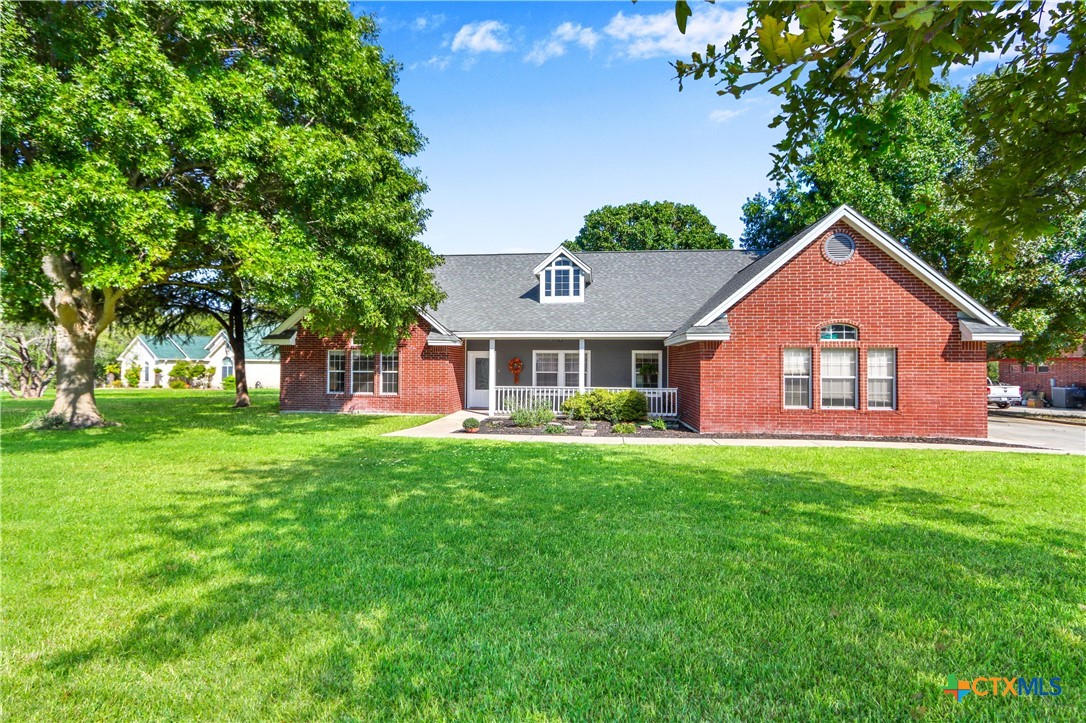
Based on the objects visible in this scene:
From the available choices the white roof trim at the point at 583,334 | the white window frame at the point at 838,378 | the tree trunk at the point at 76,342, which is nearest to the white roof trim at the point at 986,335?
the white window frame at the point at 838,378

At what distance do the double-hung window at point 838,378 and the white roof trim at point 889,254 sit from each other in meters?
2.54

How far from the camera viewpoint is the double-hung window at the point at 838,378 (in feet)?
44.6

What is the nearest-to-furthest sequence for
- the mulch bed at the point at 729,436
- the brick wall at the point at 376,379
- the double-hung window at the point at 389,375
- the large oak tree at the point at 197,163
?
the large oak tree at the point at 197,163, the mulch bed at the point at 729,436, the brick wall at the point at 376,379, the double-hung window at the point at 389,375

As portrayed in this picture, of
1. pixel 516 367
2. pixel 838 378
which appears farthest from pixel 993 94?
pixel 516 367

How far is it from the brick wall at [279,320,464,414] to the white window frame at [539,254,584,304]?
168 inches

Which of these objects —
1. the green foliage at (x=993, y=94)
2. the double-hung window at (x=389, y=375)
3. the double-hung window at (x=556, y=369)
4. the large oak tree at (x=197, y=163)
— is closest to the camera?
the green foliage at (x=993, y=94)

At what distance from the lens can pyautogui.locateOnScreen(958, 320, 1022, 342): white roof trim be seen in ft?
40.1

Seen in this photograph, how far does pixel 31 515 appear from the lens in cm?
586

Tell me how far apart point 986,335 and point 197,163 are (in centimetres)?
1901

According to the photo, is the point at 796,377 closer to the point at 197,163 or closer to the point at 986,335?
the point at 986,335

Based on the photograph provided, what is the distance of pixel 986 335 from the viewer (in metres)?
12.5

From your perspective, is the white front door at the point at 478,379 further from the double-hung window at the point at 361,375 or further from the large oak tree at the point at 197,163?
the large oak tree at the point at 197,163

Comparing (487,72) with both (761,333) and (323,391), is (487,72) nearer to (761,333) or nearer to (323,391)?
(761,333)

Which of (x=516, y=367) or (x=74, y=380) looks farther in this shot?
(x=516, y=367)
